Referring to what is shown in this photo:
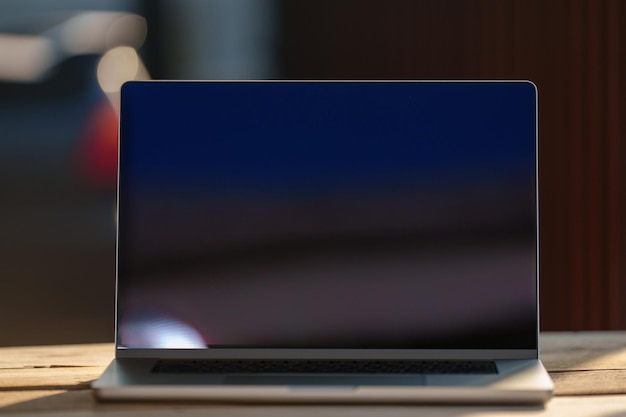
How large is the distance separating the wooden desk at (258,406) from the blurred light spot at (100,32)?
781 millimetres

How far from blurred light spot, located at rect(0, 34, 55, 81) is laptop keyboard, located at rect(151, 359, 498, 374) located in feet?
3.23

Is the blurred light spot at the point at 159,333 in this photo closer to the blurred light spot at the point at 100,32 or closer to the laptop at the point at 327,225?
the laptop at the point at 327,225

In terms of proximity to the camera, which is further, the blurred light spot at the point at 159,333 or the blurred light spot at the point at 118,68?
the blurred light spot at the point at 118,68

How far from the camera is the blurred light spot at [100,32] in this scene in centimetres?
153

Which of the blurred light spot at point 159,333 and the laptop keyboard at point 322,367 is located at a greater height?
the blurred light spot at point 159,333

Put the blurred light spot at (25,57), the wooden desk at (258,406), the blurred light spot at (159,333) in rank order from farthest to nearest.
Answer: the blurred light spot at (25,57) < the blurred light spot at (159,333) < the wooden desk at (258,406)

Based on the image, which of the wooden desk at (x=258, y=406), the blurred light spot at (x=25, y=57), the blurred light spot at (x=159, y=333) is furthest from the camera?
the blurred light spot at (x=25, y=57)

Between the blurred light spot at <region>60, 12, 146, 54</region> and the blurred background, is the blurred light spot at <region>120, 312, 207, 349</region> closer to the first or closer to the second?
the blurred background

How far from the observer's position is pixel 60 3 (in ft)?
4.97

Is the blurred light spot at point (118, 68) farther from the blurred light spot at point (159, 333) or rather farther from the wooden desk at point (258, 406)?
the blurred light spot at point (159, 333)

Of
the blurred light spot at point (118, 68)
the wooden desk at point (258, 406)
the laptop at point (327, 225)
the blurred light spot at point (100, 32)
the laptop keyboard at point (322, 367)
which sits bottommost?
the wooden desk at point (258, 406)

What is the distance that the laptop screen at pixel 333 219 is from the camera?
77cm

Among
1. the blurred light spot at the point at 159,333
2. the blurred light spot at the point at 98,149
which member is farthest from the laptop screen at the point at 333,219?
the blurred light spot at the point at 98,149

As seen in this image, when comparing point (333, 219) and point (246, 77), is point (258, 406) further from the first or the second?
point (246, 77)
